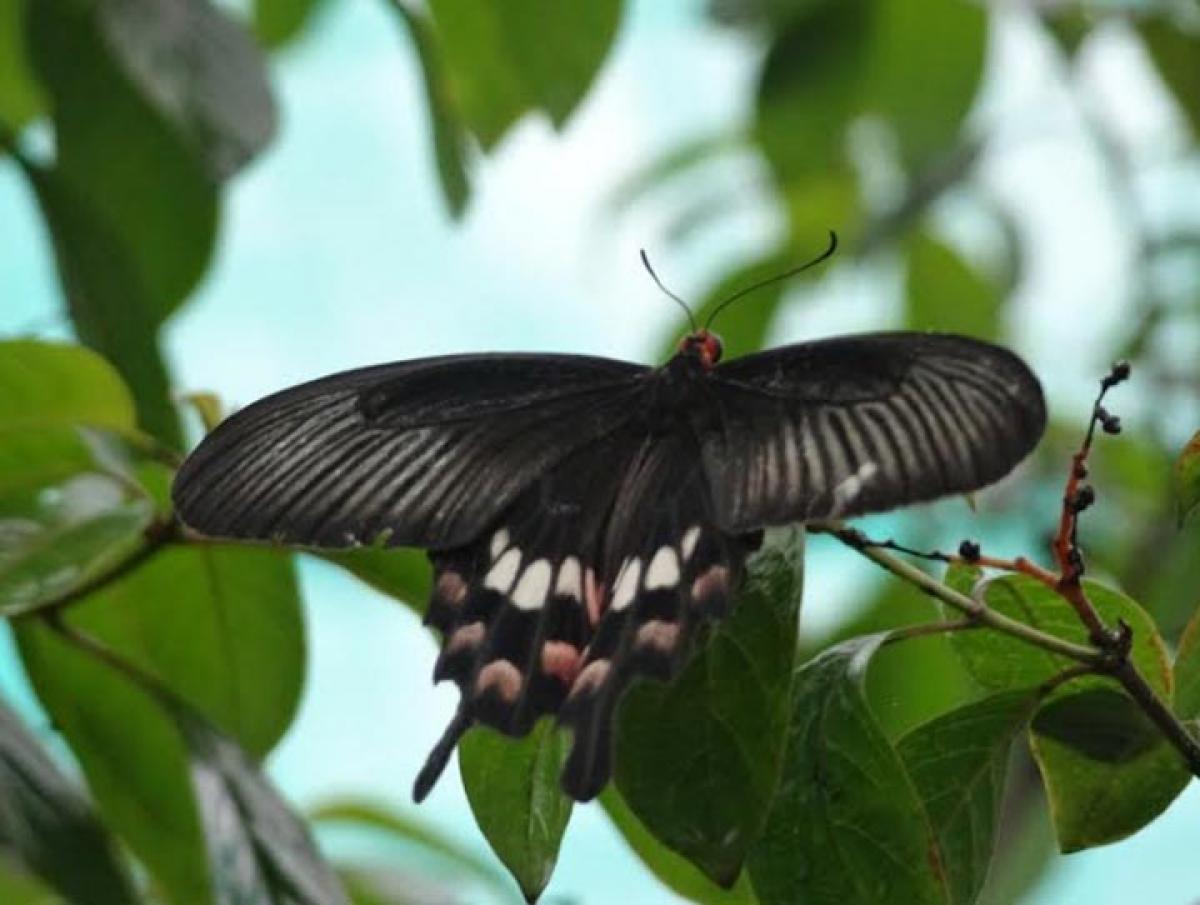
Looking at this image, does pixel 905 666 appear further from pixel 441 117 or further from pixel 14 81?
pixel 14 81

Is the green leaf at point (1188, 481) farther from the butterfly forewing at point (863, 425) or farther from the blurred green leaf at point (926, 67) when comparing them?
the blurred green leaf at point (926, 67)

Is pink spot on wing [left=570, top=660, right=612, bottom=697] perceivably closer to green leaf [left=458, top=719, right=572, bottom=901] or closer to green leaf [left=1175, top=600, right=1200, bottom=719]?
green leaf [left=458, top=719, right=572, bottom=901]

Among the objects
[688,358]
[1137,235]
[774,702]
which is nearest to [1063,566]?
[774,702]

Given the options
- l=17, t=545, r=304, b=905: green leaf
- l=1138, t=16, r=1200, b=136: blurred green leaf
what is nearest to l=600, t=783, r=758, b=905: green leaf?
l=17, t=545, r=304, b=905: green leaf

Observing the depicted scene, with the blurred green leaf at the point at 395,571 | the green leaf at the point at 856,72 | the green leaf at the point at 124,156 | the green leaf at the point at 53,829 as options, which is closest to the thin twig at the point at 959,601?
the blurred green leaf at the point at 395,571

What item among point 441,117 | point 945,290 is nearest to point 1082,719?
point 441,117

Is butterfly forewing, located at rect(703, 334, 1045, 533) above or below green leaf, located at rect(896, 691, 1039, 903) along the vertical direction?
above

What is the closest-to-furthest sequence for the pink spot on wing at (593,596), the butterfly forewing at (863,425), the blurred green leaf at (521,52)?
1. the butterfly forewing at (863,425)
2. the pink spot on wing at (593,596)
3. the blurred green leaf at (521,52)
